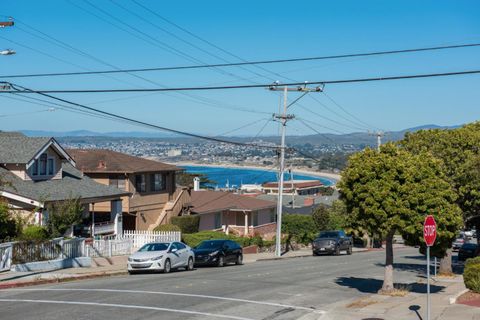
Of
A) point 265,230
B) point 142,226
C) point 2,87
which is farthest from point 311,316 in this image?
point 265,230

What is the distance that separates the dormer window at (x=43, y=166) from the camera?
37.2 metres

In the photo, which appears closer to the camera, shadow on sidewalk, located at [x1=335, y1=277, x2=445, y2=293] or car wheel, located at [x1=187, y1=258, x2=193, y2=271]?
shadow on sidewalk, located at [x1=335, y1=277, x2=445, y2=293]

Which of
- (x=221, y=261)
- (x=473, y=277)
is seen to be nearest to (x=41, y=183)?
(x=221, y=261)

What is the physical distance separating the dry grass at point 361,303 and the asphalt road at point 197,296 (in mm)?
598

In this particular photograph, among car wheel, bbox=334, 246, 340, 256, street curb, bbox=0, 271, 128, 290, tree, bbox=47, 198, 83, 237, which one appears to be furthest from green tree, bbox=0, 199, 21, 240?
car wheel, bbox=334, 246, 340, 256

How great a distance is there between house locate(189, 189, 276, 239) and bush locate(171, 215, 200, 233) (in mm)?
3506

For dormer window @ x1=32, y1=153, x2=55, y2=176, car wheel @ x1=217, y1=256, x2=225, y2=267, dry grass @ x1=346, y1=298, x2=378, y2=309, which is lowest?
car wheel @ x1=217, y1=256, x2=225, y2=267

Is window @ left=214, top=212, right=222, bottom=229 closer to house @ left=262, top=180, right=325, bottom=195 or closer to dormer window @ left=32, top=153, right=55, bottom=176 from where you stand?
dormer window @ left=32, top=153, right=55, bottom=176

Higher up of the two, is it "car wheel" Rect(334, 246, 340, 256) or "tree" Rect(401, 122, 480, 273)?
"tree" Rect(401, 122, 480, 273)

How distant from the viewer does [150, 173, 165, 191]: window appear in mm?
50406

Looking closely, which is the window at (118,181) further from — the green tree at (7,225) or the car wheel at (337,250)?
the green tree at (7,225)

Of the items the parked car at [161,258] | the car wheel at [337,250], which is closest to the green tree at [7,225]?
the parked car at [161,258]

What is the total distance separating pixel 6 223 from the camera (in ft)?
92.7

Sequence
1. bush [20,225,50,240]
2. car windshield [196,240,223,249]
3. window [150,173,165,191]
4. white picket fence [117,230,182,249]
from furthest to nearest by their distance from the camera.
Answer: window [150,173,165,191]
white picket fence [117,230,182,249]
car windshield [196,240,223,249]
bush [20,225,50,240]
